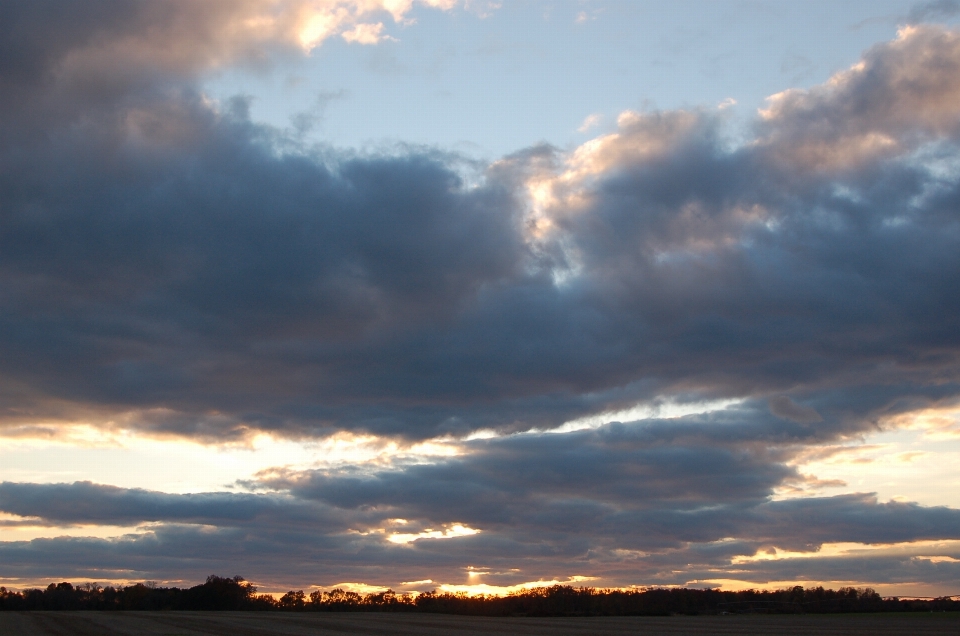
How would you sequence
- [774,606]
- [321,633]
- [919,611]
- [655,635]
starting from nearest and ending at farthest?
1. [321,633]
2. [655,635]
3. [919,611]
4. [774,606]

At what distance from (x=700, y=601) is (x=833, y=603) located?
942 inches

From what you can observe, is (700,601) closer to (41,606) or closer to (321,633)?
(321,633)

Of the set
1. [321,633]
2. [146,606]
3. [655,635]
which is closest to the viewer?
[321,633]

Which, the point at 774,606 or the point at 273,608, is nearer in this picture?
the point at 774,606

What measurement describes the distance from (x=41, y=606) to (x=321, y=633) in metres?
159

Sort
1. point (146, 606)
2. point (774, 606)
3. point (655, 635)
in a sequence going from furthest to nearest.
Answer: point (146, 606) < point (774, 606) < point (655, 635)

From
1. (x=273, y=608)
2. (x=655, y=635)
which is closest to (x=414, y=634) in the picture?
(x=655, y=635)

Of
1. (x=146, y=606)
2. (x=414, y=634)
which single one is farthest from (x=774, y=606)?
(x=146, y=606)

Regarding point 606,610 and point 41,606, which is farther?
point 41,606

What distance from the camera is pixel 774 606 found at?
150500 mm

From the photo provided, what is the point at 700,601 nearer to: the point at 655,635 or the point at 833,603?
the point at 833,603

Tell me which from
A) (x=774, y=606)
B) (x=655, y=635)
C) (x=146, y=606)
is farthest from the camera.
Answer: (x=146, y=606)

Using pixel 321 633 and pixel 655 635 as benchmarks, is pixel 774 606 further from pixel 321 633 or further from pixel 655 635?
pixel 321 633

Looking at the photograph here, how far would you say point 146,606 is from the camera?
18525cm
